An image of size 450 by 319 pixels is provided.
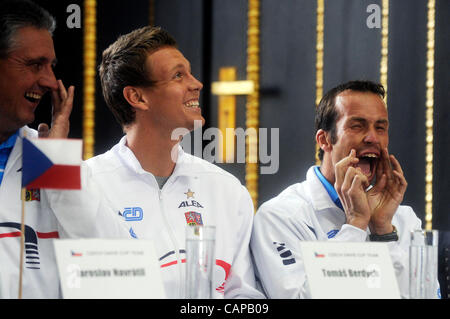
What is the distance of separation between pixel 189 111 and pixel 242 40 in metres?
1.48

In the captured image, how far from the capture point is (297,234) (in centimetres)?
224

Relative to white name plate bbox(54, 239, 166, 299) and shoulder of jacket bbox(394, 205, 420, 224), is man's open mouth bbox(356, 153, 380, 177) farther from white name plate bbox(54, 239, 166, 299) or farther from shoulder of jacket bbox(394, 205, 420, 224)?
white name plate bbox(54, 239, 166, 299)

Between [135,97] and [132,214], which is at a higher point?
[135,97]

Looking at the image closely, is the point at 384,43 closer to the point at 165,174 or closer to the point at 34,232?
the point at 165,174

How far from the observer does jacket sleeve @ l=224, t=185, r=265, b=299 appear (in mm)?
2133

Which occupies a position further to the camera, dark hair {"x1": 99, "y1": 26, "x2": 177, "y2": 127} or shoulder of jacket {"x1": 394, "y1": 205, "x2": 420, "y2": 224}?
shoulder of jacket {"x1": 394, "y1": 205, "x2": 420, "y2": 224}

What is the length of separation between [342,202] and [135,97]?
2.55ft

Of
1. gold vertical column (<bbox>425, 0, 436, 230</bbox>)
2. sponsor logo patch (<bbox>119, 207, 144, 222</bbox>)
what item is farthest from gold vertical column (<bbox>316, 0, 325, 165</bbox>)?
sponsor logo patch (<bbox>119, 207, 144, 222</bbox>)

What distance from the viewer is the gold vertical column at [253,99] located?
3.62 meters

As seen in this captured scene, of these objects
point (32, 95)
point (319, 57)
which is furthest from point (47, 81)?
point (319, 57)

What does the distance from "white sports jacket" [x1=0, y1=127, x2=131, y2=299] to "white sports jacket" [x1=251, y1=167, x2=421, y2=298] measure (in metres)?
0.47
